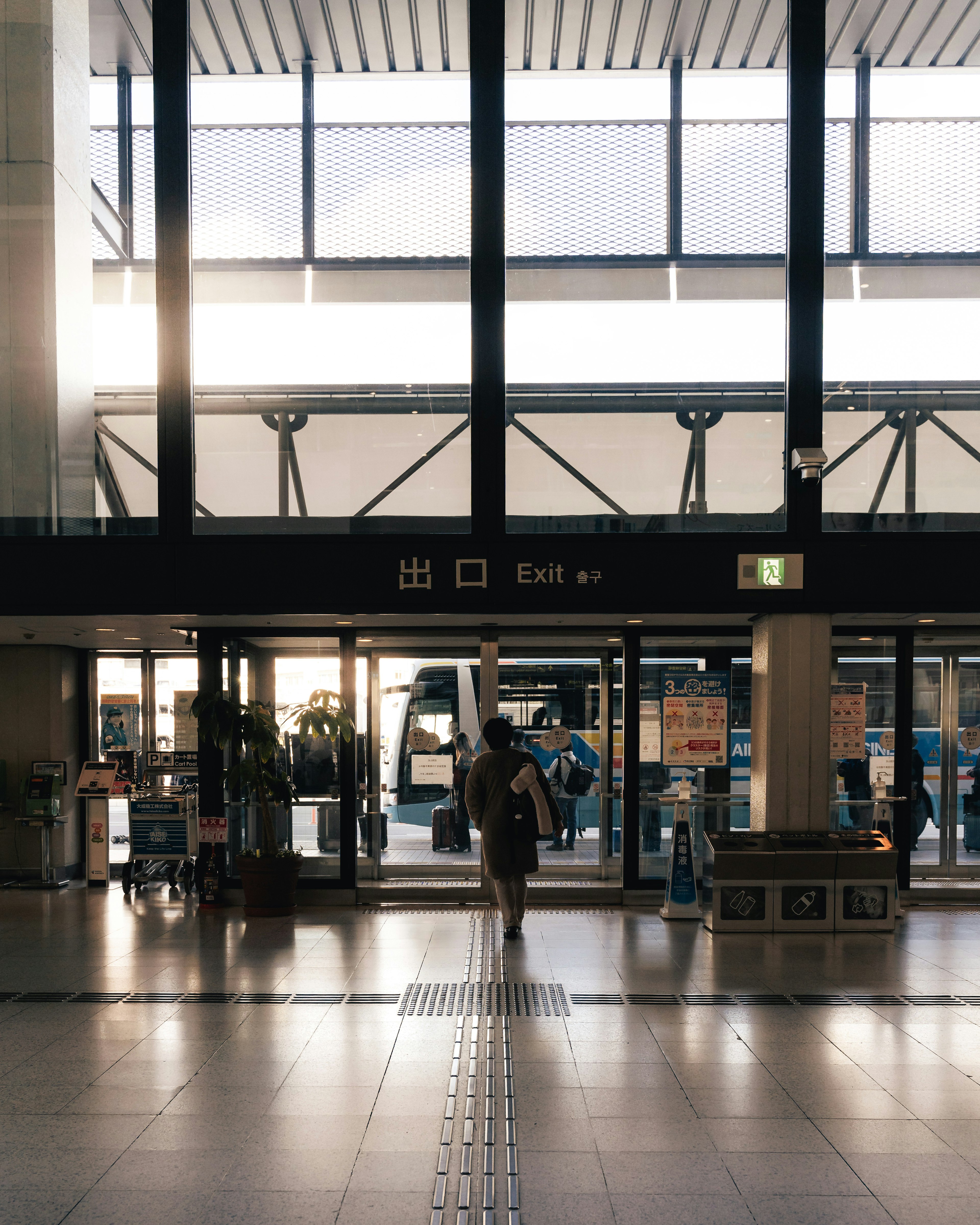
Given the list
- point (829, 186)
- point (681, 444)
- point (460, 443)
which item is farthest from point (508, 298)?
point (829, 186)

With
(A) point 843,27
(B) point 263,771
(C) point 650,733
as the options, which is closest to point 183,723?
(B) point 263,771

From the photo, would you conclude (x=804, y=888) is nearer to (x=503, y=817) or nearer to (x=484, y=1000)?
(x=503, y=817)

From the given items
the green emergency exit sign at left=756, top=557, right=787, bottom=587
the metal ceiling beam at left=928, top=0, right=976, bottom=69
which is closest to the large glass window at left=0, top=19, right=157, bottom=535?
the green emergency exit sign at left=756, top=557, right=787, bottom=587

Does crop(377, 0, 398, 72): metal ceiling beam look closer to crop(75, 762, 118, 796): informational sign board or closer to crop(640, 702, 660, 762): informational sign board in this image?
crop(640, 702, 660, 762): informational sign board

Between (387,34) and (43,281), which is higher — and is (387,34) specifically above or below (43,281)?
above

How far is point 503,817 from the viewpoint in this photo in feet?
24.0

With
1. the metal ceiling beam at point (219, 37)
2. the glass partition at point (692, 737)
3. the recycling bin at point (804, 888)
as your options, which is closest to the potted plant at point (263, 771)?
the glass partition at point (692, 737)

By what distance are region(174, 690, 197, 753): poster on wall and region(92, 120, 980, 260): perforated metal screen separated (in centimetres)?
504

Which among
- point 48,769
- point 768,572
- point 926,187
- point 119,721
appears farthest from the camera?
point 119,721

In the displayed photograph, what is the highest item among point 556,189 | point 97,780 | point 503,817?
point 556,189

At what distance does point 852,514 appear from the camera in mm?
7977

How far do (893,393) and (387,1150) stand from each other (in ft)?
23.6

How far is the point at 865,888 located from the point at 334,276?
6.78 metres

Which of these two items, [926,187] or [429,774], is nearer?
[926,187]
